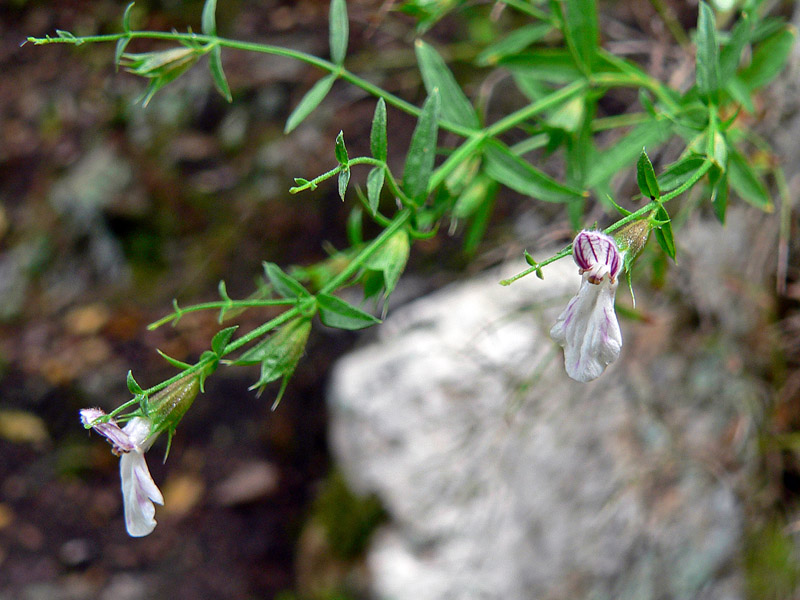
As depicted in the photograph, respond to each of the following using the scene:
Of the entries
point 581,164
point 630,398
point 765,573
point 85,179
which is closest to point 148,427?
point 581,164

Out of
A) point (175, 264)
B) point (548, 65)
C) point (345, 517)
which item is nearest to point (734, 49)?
point (548, 65)

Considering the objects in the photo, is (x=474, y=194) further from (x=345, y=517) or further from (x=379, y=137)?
(x=345, y=517)

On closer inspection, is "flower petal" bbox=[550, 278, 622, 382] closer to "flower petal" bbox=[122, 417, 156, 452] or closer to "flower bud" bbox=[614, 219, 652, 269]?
"flower bud" bbox=[614, 219, 652, 269]

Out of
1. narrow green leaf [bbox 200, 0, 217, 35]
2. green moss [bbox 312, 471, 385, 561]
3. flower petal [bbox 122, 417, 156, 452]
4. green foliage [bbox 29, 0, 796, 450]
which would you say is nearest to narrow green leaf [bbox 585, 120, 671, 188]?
green foliage [bbox 29, 0, 796, 450]

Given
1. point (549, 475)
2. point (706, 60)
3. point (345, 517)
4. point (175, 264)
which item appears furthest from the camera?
point (175, 264)

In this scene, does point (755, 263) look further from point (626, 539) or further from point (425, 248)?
point (425, 248)
